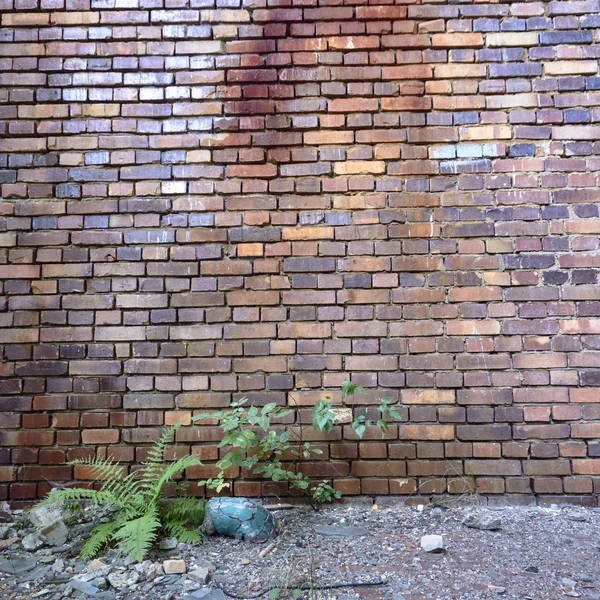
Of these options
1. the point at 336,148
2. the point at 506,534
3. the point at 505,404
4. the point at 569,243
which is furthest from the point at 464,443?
the point at 336,148

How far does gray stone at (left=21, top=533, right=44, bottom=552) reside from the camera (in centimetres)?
247

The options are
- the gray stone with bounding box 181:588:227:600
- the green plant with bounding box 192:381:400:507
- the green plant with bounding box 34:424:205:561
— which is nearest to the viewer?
the gray stone with bounding box 181:588:227:600

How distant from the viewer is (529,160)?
2938 millimetres

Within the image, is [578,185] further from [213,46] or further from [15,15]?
[15,15]

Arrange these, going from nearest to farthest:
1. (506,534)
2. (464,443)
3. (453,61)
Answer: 1. (506,534)
2. (464,443)
3. (453,61)

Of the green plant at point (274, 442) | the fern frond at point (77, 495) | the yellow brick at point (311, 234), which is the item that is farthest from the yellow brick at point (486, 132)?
the fern frond at point (77, 495)

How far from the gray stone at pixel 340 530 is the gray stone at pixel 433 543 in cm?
30

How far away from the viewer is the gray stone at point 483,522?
2.53 m

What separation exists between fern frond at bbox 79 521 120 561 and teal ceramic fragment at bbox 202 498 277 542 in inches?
17.0

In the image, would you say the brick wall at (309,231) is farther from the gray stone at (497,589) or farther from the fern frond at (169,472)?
the gray stone at (497,589)

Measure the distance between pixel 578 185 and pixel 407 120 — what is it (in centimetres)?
104


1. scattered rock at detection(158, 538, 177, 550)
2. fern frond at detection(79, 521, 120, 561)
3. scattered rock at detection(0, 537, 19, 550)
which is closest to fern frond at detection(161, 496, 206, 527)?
scattered rock at detection(158, 538, 177, 550)

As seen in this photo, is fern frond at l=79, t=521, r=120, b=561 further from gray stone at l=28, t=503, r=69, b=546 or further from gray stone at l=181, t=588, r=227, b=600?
gray stone at l=181, t=588, r=227, b=600

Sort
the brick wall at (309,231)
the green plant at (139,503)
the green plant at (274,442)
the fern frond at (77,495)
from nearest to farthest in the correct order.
Result: 1. the green plant at (139,503)
2. the fern frond at (77,495)
3. the green plant at (274,442)
4. the brick wall at (309,231)
